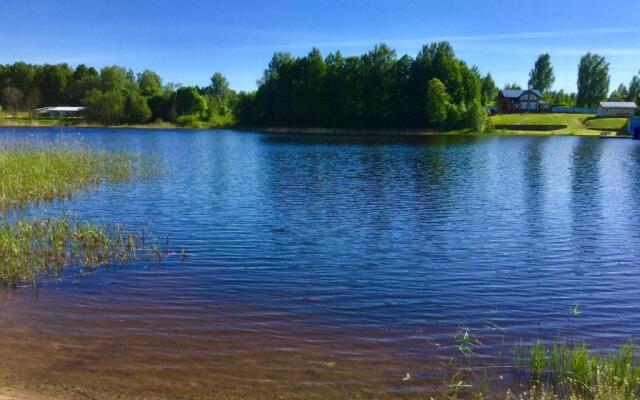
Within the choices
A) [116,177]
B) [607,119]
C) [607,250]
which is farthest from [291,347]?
[607,119]

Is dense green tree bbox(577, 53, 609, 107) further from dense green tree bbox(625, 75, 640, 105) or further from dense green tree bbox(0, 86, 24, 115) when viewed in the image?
dense green tree bbox(0, 86, 24, 115)

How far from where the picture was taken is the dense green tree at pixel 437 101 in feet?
409

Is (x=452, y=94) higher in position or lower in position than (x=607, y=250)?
higher

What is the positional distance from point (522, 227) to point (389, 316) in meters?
13.4

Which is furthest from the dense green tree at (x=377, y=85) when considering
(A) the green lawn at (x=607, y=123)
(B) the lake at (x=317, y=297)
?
(B) the lake at (x=317, y=297)

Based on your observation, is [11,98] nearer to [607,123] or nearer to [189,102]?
[189,102]

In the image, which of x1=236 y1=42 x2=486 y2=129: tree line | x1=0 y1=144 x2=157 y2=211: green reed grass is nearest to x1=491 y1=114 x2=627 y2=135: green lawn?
x1=236 y1=42 x2=486 y2=129: tree line

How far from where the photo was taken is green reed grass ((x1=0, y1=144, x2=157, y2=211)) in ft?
84.3

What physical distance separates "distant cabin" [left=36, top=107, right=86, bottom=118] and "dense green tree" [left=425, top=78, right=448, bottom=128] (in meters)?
123

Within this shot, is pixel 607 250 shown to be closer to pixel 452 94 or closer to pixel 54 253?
pixel 54 253

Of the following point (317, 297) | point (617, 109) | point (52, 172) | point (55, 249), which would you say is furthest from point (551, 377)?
point (617, 109)

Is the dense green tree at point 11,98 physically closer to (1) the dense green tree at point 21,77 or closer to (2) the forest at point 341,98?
(1) the dense green tree at point 21,77

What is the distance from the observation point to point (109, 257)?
16422 mm

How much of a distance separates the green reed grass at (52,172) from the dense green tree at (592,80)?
591 ft
